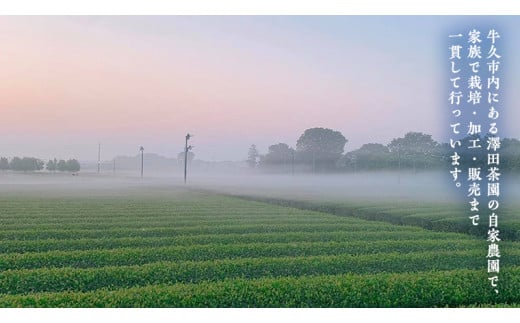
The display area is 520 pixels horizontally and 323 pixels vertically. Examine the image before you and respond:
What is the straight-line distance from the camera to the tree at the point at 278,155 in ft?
35.3

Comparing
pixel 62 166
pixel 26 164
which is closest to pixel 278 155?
pixel 62 166

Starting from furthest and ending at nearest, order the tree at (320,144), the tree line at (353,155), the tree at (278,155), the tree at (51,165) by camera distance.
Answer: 1. the tree at (51,165)
2. the tree at (278,155)
3. the tree at (320,144)
4. the tree line at (353,155)

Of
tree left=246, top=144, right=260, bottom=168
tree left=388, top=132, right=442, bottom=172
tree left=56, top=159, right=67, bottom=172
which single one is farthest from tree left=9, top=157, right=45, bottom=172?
tree left=388, top=132, right=442, bottom=172

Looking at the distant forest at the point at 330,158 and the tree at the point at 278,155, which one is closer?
the distant forest at the point at 330,158

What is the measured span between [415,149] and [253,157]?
12.4ft

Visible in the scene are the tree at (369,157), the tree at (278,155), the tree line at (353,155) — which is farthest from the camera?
the tree at (278,155)

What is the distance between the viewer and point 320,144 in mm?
10336

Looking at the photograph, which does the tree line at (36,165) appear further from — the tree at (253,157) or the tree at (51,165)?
the tree at (253,157)

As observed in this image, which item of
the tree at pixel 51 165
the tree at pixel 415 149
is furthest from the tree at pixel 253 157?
the tree at pixel 51 165

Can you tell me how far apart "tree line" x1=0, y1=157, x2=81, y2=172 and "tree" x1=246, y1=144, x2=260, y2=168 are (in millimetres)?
4812

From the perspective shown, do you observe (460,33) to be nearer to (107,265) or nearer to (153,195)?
(107,265)

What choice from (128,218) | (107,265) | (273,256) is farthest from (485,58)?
(128,218)

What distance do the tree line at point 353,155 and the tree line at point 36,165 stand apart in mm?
5248

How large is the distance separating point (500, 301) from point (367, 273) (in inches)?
83.3
